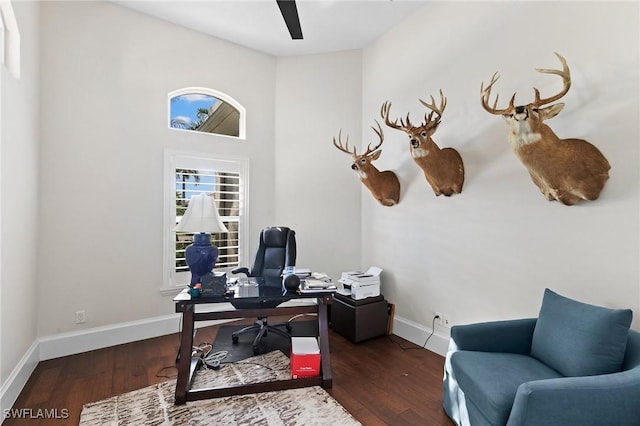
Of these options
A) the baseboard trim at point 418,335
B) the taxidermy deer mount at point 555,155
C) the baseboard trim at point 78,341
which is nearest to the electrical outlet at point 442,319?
the baseboard trim at point 418,335

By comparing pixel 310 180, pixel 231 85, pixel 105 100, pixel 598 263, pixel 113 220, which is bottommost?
pixel 598 263

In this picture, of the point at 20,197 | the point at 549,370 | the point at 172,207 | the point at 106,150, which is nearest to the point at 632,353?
the point at 549,370

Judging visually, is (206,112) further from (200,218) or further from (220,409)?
(220,409)

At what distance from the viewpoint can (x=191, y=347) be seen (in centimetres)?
224

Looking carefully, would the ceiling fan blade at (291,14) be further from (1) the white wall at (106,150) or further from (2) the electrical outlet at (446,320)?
(2) the electrical outlet at (446,320)

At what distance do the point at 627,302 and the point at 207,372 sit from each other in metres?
3.04

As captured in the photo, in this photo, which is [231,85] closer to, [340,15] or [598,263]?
[340,15]

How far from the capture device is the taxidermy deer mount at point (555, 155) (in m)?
1.95

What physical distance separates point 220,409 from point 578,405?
2043 millimetres

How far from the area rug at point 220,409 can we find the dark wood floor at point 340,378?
4.4 inches

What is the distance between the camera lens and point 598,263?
6.53ft

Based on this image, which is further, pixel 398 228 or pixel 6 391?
pixel 398 228

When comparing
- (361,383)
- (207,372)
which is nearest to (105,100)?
(207,372)

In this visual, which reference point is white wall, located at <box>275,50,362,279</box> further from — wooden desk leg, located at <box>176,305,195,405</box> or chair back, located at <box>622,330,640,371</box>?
chair back, located at <box>622,330,640,371</box>
